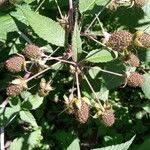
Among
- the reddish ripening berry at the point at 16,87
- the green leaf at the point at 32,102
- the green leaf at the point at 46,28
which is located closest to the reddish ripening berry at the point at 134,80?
the green leaf at the point at 46,28

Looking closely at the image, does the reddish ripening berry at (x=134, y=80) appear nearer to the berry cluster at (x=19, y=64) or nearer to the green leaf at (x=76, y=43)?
the green leaf at (x=76, y=43)

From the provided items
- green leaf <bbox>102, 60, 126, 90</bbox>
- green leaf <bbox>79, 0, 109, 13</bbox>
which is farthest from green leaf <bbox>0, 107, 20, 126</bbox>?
green leaf <bbox>79, 0, 109, 13</bbox>

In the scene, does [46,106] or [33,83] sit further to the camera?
[46,106]

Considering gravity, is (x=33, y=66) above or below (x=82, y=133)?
above

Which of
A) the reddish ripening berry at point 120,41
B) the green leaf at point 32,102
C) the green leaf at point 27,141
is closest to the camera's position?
the reddish ripening berry at point 120,41

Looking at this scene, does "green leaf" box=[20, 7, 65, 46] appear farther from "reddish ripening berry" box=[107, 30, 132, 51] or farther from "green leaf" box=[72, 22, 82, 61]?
"reddish ripening berry" box=[107, 30, 132, 51]

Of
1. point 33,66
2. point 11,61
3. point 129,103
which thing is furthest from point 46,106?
point 11,61

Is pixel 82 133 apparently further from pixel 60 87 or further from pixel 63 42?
pixel 63 42
